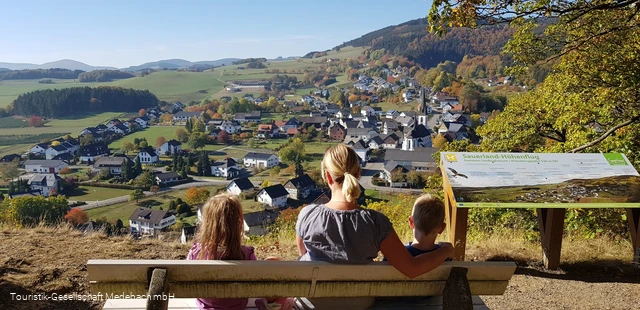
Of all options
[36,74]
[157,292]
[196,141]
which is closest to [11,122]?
[196,141]

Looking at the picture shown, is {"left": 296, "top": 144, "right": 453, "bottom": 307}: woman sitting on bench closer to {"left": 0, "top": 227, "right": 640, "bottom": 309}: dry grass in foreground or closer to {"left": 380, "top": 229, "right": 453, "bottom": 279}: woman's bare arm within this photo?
{"left": 380, "top": 229, "right": 453, "bottom": 279}: woman's bare arm

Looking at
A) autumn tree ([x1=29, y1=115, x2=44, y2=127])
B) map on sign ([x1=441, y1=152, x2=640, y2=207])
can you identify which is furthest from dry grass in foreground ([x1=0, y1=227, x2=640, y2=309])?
autumn tree ([x1=29, y1=115, x2=44, y2=127])

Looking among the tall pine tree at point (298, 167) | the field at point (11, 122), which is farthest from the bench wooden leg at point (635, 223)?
the field at point (11, 122)

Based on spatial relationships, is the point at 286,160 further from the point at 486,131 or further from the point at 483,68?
the point at 483,68

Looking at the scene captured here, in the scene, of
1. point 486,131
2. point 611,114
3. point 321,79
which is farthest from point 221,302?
point 321,79

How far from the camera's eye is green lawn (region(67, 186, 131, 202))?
131ft

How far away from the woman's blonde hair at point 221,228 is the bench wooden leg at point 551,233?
249 centimetres

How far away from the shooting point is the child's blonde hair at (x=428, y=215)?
211 centimetres

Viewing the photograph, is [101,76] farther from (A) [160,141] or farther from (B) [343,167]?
(B) [343,167]

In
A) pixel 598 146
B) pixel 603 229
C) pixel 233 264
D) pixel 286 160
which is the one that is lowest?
pixel 286 160

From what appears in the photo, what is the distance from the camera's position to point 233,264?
173cm

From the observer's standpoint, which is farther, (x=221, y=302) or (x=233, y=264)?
(x=221, y=302)

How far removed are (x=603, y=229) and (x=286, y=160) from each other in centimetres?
4713

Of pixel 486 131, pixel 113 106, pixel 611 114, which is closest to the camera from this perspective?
pixel 611 114
